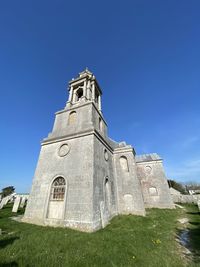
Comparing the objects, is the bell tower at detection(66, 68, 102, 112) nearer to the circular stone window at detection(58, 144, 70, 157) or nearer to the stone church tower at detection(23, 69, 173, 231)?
the stone church tower at detection(23, 69, 173, 231)

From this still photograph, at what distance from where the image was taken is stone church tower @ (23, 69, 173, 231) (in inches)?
371

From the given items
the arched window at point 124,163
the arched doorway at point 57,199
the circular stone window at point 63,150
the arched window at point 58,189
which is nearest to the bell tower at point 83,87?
the circular stone window at point 63,150

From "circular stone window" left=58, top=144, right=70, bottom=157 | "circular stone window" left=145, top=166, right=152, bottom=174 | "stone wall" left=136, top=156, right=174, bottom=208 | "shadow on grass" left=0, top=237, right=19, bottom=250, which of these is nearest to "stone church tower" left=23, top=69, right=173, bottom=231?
"circular stone window" left=58, top=144, right=70, bottom=157

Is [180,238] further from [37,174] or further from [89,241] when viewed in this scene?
[37,174]

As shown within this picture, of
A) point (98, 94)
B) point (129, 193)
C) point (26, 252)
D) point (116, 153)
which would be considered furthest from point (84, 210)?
point (98, 94)

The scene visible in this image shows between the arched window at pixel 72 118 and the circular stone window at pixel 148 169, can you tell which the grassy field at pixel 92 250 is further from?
the circular stone window at pixel 148 169

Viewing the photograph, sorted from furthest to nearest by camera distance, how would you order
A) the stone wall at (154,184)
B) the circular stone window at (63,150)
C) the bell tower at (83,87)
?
1. the stone wall at (154,184)
2. the bell tower at (83,87)
3. the circular stone window at (63,150)

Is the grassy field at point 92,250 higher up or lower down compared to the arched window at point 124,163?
lower down

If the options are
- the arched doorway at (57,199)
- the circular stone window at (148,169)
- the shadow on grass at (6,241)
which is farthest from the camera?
the circular stone window at (148,169)

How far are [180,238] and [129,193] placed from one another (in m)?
7.24

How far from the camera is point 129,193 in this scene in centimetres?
1473

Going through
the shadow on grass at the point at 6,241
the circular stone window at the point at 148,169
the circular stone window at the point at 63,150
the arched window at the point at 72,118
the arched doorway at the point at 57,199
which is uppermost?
the arched window at the point at 72,118

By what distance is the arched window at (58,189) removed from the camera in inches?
414

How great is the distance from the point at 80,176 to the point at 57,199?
8.94 feet
